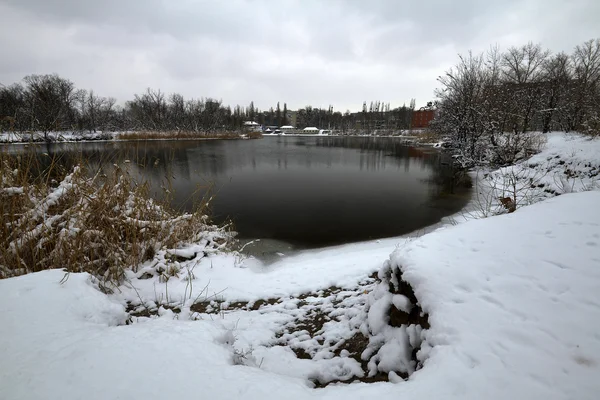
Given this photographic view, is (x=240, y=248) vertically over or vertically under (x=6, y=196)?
under

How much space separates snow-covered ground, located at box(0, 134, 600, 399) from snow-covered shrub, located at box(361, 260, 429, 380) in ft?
0.05

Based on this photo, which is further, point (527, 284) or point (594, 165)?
point (594, 165)

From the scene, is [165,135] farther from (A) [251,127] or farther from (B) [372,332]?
(B) [372,332]

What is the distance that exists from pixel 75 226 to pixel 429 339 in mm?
Result: 5378

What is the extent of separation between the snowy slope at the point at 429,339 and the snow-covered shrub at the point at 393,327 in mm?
208

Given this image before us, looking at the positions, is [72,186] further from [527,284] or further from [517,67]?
[517,67]

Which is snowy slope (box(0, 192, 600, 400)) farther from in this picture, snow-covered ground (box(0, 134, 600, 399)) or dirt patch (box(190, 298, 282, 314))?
dirt patch (box(190, 298, 282, 314))

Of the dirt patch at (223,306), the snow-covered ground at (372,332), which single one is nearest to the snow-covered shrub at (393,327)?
the snow-covered ground at (372,332)

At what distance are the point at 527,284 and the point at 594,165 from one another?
1239 centimetres

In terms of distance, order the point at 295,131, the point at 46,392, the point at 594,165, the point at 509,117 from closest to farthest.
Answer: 1. the point at 46,392
2. the point at 594,165
3. the point at 509,117
4. the point at 295,131

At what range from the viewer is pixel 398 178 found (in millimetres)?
15500

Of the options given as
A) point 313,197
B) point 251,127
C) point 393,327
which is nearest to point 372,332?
point 393,327

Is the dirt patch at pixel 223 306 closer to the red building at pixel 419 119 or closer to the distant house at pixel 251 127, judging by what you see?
the distant house at pixel 251 127

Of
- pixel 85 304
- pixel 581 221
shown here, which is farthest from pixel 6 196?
pixel 581 221
